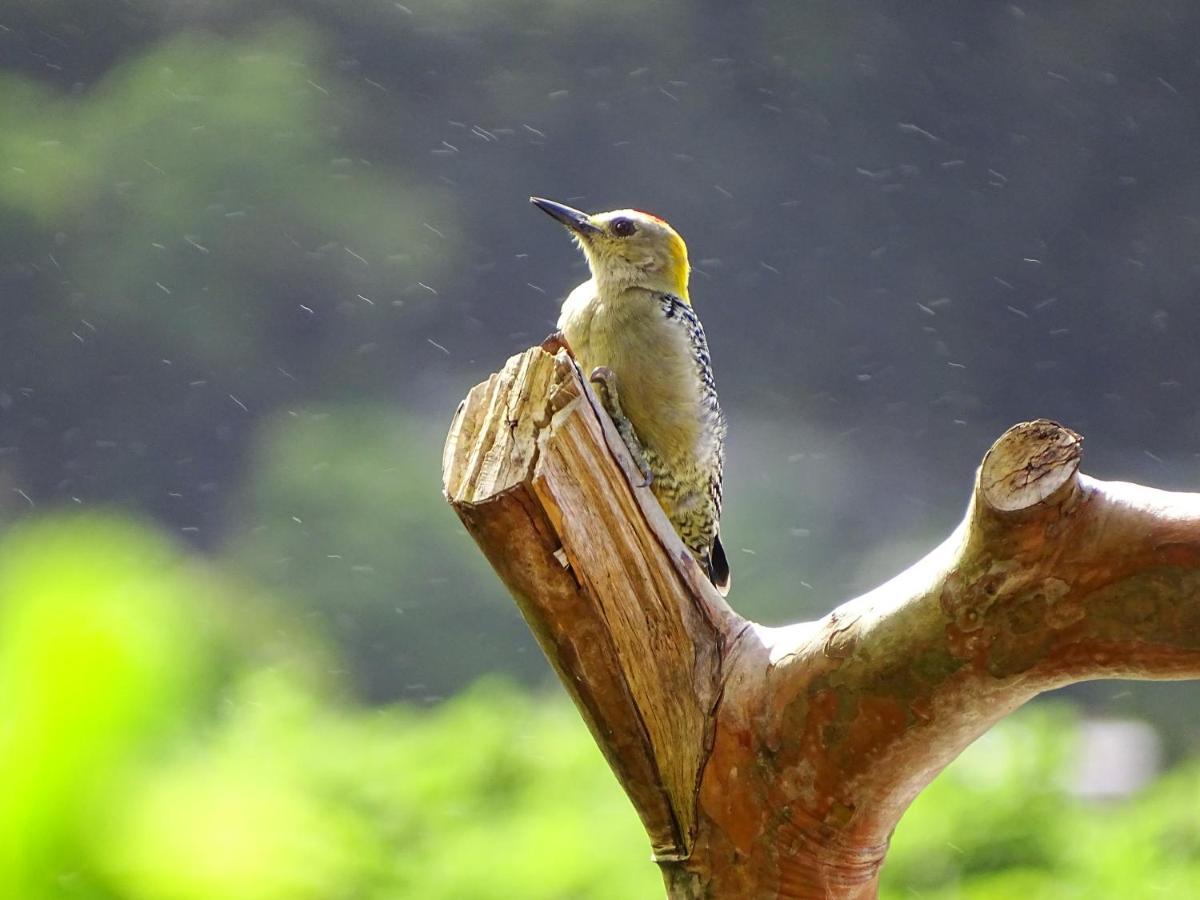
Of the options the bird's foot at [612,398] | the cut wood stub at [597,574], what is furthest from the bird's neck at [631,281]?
the cut wood stub at [597,574]

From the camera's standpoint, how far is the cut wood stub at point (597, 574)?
55.7 inches

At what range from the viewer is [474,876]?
122 inches

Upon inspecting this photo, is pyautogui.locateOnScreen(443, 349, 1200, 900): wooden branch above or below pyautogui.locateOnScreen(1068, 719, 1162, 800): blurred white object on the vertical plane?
below

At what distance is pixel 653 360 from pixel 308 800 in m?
1.65

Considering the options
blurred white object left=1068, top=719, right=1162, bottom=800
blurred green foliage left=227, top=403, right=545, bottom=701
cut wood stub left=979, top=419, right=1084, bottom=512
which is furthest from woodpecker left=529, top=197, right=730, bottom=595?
blurred green foliage left=227, top=403, right=545, bottom=701

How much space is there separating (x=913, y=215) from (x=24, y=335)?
11.4ft

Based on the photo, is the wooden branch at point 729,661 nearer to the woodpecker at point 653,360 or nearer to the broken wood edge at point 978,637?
the broken wood edge at point 978,637

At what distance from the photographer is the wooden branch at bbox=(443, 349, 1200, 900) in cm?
128

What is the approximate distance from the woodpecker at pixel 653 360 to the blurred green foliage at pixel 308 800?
1021 mm

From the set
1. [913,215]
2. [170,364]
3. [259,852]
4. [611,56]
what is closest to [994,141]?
[913,215]

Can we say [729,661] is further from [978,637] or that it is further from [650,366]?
[650,366]

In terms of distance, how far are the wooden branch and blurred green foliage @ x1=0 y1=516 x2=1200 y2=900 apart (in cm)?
160

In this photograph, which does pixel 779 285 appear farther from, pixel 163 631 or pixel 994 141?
pixel 163 631

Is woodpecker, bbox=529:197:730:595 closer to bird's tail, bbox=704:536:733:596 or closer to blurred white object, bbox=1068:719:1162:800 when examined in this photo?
bird's tail, bbox=704:536:733:596
